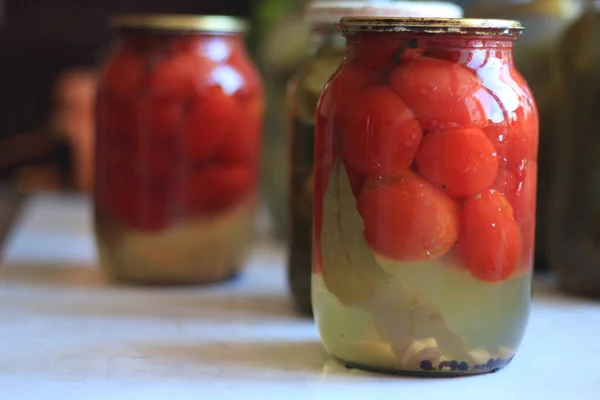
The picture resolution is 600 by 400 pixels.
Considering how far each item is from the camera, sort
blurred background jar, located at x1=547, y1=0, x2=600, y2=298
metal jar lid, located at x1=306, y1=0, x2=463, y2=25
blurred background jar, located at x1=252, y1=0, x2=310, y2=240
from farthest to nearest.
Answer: blurred background jar, located at x1=252, y1=0, x2=310, y2=240 → blurred background jar, located at x1=547, y1=0, x2=600, y2=298 → metal jar lid, located at x1=306, y1=0, x2=463, y2=25

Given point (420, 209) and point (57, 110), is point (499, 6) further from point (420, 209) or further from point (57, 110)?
point (57, 110)

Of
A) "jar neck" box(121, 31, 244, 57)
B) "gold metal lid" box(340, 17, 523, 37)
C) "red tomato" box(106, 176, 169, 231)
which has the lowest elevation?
A: "red tomato" box(106, 176, 169, 231)

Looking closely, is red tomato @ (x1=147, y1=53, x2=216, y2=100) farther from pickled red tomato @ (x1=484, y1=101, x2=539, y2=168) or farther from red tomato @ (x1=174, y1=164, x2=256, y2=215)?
pickled red tomato @ (x1=484, y1=101, x2=539, y2=168)

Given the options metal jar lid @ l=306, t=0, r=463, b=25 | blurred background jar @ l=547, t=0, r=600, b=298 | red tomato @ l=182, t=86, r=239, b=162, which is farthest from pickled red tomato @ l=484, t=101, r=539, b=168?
red tomato @ l=182, t=86, r=239, b=162

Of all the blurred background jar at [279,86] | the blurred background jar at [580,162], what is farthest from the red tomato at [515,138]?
the blurred background jar at [279,86]

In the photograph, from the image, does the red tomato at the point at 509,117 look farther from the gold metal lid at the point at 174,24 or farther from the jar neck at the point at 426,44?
the gold metal lid at the point at 174,24

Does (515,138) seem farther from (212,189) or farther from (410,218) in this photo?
(212,189)

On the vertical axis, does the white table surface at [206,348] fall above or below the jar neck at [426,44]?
below
